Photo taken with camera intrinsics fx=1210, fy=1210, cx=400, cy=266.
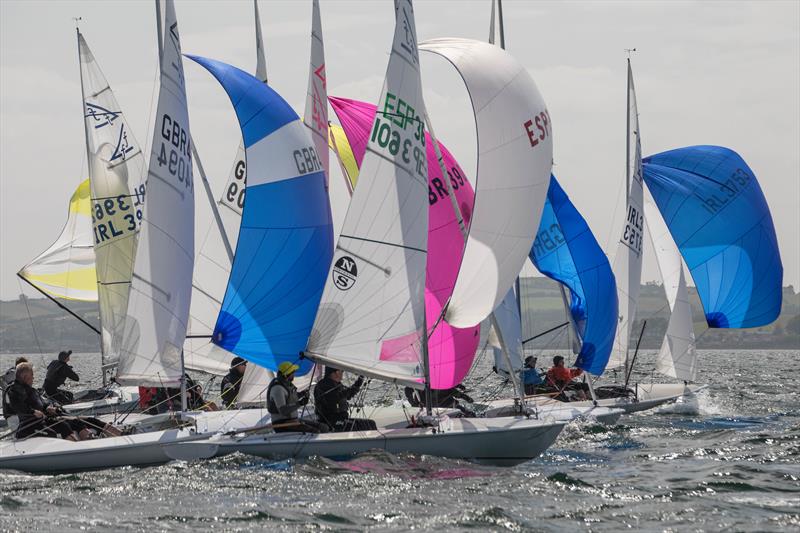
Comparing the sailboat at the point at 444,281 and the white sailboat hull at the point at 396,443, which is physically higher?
the sailboat at the point at 444,281

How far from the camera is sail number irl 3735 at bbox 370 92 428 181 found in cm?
1393

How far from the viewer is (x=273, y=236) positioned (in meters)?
14.9

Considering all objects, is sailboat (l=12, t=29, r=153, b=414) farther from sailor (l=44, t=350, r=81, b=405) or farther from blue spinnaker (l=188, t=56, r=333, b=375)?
blue spinnaker (l=188, t=56, r=333, b=375)

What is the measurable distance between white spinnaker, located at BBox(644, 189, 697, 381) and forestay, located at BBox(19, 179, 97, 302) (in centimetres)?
1147

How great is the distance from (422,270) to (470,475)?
101 inches

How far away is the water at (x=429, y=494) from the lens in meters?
10.1

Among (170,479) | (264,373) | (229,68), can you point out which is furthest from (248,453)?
(229,68)

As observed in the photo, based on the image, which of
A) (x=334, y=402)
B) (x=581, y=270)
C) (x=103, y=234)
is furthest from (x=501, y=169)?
(x=103, y=234)

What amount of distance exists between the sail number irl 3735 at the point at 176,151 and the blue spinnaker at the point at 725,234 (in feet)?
40.7

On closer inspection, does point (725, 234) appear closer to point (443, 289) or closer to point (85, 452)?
point (443, 289)

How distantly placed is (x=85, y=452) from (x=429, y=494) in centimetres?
398

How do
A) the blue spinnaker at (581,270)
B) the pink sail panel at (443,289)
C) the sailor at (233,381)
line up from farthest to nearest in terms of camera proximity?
the blue spinnaker at (581,270) → the sailor at (233,381) → the pink sail panel at (443,289)

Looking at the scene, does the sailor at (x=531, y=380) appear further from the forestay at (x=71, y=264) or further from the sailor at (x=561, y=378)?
the forestay at (x=71, y=264)

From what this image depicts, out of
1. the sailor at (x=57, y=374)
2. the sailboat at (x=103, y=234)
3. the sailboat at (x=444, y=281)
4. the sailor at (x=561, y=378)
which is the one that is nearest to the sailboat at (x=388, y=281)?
the sailboat at (x=444, y=281)
